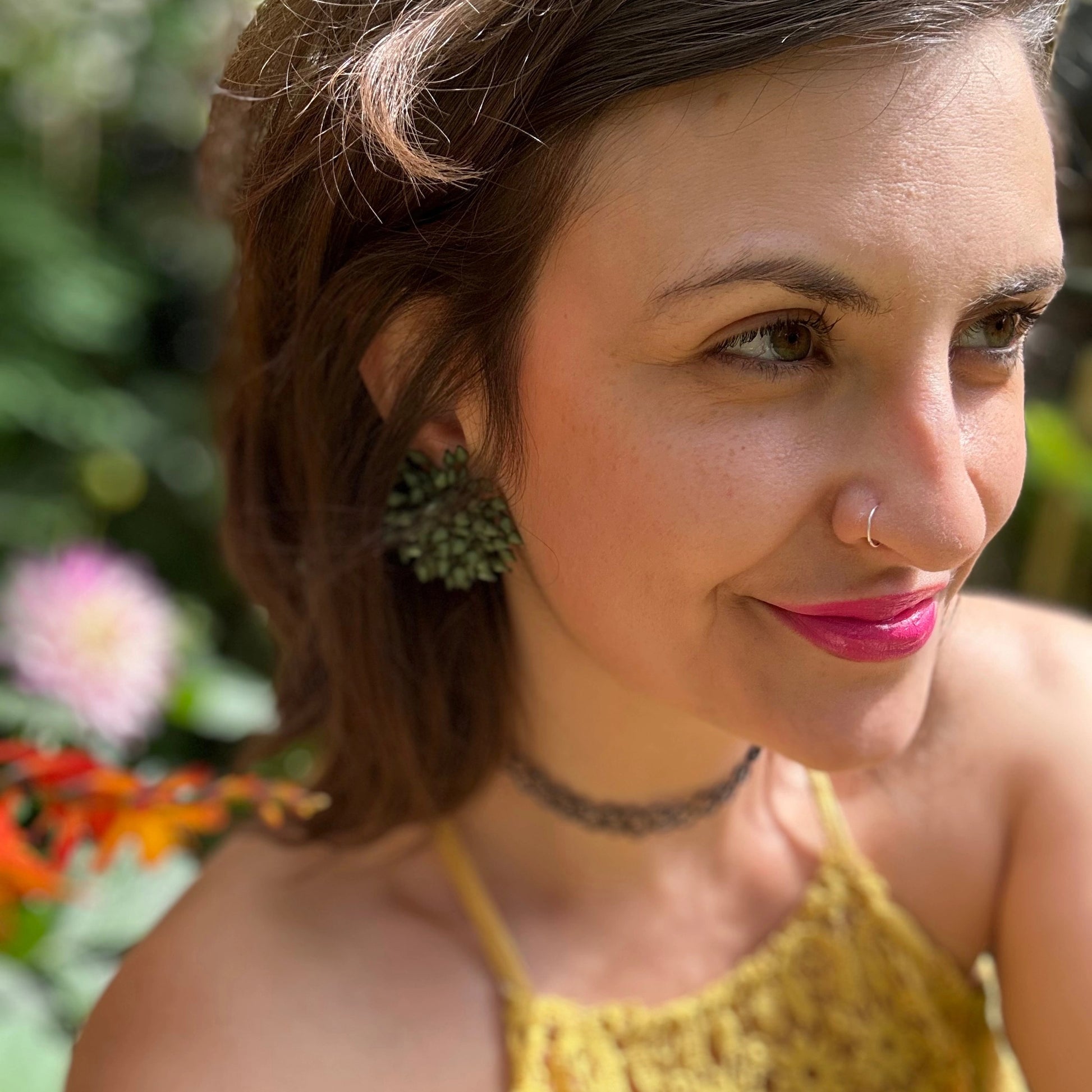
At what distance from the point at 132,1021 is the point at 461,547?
0.57 m

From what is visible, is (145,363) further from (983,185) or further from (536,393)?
(983,185)

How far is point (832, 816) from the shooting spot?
4.79 ft

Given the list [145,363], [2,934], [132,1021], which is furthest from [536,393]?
[145,363]

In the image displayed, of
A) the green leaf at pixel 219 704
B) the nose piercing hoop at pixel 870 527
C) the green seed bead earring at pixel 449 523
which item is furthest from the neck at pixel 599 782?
the green leaf at pixel 219 704

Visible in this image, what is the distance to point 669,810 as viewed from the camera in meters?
1.43

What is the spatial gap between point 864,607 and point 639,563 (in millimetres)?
188

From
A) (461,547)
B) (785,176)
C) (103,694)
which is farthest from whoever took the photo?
(103,694)

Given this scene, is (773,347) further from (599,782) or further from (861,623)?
(599,782)

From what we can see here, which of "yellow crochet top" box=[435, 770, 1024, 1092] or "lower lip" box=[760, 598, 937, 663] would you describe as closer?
"lower lip" box=[760, 598, 937, 663]

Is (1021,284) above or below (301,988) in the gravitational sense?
above

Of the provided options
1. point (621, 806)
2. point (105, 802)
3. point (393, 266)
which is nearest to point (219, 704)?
point (105, 802)

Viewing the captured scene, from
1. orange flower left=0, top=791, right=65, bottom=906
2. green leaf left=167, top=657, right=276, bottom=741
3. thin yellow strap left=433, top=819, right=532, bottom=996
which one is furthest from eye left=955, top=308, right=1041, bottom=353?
green leaf left=167, top=657, right=276, bottom=741

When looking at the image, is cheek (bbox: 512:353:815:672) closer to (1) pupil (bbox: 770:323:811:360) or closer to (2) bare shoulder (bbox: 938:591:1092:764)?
(1) pupil (bbox: 770:323:811:360)

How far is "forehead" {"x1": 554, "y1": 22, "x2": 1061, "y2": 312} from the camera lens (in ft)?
3.11
